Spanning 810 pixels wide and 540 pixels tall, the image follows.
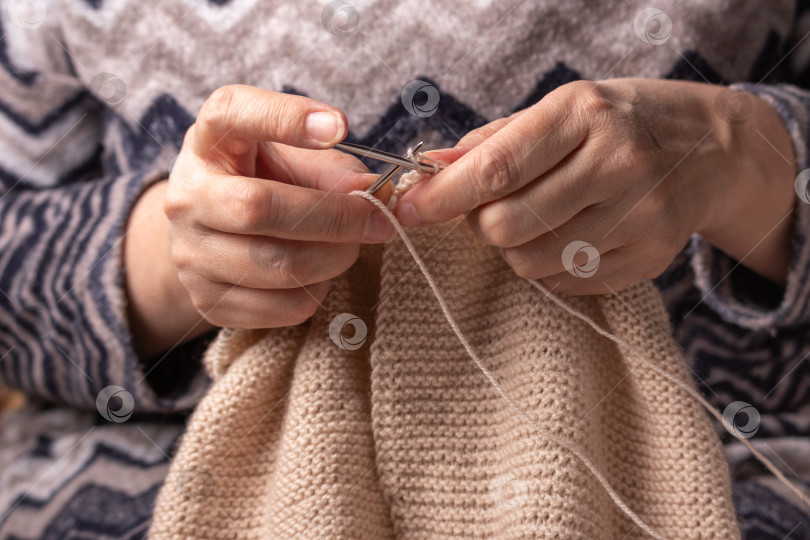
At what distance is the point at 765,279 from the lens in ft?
2.71

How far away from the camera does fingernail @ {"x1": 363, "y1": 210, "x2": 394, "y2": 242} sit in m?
0.58

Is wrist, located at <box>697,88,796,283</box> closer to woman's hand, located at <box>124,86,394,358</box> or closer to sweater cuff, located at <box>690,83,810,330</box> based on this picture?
sweater cuff, located at <box>690,83,810,330</box>

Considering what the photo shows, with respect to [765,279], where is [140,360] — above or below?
below

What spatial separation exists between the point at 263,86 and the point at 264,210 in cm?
34

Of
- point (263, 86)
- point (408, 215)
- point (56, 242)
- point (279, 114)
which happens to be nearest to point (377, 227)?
point (408, 215)

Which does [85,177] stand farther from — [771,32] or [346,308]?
[771,32]

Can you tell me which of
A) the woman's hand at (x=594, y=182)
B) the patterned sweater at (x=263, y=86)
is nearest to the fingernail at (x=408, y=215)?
the woman's hand at (x=594, y=182)

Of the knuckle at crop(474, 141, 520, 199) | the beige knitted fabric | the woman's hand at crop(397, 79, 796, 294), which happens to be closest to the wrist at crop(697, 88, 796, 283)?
the woman's hand at crop(397, 79, 796, 294)

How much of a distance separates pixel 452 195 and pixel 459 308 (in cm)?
15

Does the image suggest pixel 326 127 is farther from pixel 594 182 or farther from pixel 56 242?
pixel 56 242

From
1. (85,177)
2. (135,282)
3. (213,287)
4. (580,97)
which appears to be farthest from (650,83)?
(85,177)

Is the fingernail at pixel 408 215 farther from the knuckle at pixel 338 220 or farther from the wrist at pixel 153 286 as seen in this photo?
the wrist at pixel 153 286

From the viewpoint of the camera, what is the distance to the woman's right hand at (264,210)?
0.54m

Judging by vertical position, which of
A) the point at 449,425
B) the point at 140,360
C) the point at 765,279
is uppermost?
the point at 765,279
